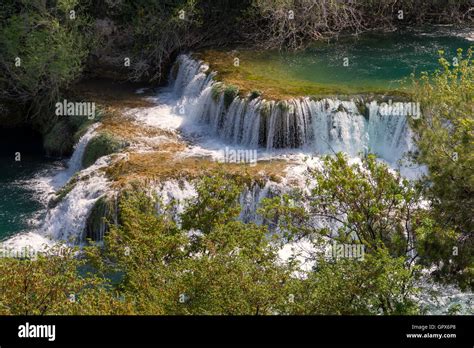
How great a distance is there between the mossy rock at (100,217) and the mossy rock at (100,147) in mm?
3399

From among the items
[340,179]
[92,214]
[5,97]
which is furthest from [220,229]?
[5,97]

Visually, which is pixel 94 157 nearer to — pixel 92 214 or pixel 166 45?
pixel 92 214

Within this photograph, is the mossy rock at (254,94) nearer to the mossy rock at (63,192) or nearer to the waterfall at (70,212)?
the waterfall at (70,212)

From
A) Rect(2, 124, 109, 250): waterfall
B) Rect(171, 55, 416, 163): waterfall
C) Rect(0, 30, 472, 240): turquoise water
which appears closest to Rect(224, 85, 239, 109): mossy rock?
Rect(171, 55, 416, 163): waterfall

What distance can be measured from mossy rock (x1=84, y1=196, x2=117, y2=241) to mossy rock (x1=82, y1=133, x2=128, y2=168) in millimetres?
3399

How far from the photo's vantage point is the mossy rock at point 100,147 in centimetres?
2623

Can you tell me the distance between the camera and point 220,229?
16.3m

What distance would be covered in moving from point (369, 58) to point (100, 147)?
12.1m

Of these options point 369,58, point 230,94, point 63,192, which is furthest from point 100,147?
point 369,58

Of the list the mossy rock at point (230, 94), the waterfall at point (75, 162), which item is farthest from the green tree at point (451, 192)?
the waterfall at point (75, 162)

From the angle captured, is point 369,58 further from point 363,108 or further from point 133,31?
point 133,31

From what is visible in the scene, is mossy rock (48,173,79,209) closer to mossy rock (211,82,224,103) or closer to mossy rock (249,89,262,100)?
mossy rock (211,82,224,103)

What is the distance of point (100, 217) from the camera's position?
76.0 ft

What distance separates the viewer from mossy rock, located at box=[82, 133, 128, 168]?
86.1ft
